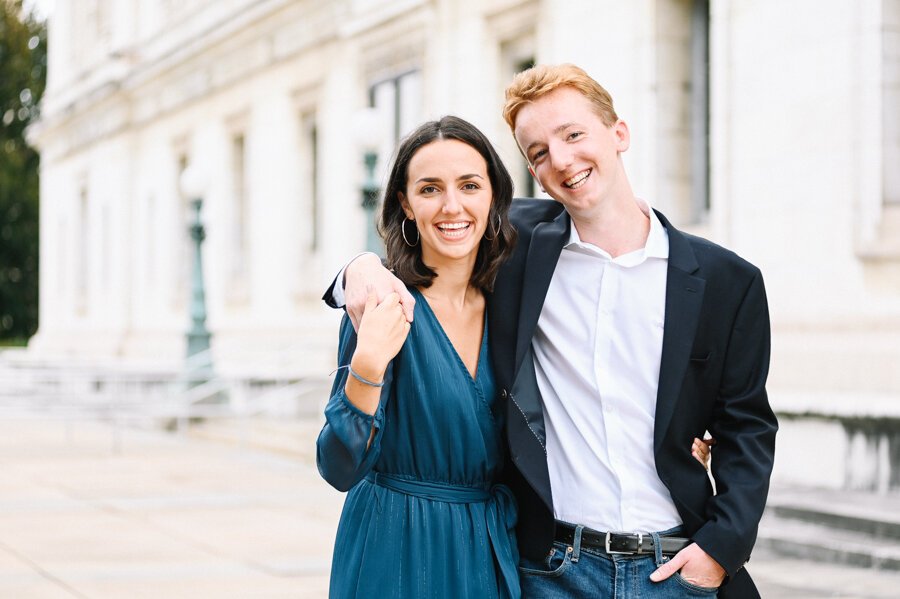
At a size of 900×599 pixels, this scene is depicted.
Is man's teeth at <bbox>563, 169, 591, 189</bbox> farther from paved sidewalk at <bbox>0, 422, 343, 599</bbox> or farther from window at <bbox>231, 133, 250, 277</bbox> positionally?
window at <bbox>231, 133, 250, 277</bbox>

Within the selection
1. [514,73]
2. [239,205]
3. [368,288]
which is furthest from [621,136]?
[239,205]

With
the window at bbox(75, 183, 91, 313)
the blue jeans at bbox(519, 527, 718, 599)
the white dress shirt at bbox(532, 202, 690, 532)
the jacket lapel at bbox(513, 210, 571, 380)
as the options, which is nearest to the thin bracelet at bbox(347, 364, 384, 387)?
the jacket lapel at bbox(513, 210, 571, 380)

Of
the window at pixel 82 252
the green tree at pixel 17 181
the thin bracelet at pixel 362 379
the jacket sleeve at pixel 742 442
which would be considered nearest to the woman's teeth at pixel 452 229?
the thin bracelet at pixel 362 379

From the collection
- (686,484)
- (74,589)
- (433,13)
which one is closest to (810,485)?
(74,589)

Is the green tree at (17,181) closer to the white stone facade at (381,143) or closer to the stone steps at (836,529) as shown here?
the white stone facade at (381,143)

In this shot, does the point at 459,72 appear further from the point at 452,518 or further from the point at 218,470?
the point at 452,518

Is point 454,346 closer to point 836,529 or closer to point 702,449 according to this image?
point 702,449

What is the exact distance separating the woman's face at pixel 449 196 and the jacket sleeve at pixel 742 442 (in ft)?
2.17

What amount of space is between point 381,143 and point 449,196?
12.3 meters

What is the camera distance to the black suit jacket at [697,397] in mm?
2984

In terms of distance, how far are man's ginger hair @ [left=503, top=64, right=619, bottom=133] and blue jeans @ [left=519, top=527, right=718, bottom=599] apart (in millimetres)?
999

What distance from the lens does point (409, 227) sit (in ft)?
10.4

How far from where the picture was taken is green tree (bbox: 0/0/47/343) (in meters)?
50.3

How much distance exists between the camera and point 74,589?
7.27 m
